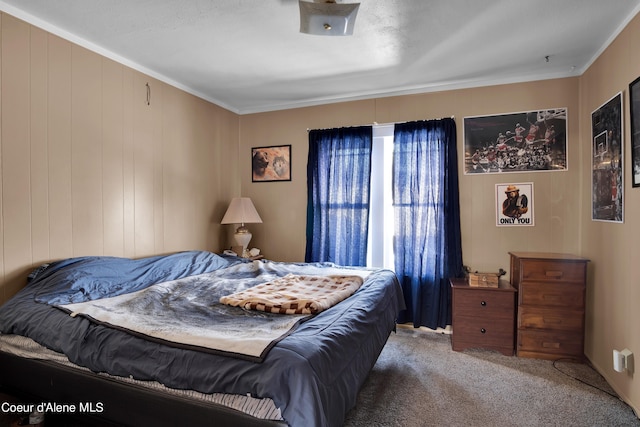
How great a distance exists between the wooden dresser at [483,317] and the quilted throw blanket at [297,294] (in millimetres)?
1081

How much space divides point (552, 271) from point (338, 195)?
2079 mm

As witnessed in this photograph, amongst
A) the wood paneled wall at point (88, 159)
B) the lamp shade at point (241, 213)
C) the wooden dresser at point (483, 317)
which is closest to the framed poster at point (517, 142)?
the wooden dresser at point (483, 317)

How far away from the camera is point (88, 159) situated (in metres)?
2.67

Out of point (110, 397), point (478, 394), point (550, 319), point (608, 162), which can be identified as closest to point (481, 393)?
point (478, 394)

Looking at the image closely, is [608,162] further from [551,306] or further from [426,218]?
[426,218]

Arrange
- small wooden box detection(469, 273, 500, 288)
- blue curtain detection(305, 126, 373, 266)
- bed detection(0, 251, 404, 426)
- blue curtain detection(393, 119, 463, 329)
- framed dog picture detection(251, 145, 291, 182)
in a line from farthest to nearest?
framed dog picture detection(251, 145, 291, 182) < blue curtain detection(305, 126, 373, 266) < blue curtain detection(393, 119, 463, 329) < small wooden box detection(469, 273, 500, 288) < bed detection(0, 251, 404, 426)

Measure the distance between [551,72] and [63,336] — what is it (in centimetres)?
407

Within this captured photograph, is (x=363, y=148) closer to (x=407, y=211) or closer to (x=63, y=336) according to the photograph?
(x=407, y=211)

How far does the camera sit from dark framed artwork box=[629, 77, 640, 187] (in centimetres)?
209

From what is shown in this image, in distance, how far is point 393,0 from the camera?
2.10 metres

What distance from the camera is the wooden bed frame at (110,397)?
1.30 m

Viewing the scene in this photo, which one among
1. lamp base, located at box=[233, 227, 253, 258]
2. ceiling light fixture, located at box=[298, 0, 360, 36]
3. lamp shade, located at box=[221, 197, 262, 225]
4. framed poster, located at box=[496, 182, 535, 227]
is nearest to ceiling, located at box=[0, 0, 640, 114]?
ceiling light fixture, located at box=[298, 0, 360, 36]

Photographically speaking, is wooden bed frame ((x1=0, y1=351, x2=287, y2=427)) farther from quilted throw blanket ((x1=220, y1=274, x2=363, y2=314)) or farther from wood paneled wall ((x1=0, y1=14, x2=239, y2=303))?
wood paneled wall ((x1=0, y1=14, x2=239, y2=303))

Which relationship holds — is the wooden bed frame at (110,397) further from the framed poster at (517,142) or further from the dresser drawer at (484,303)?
the framed poster at (517,142)
